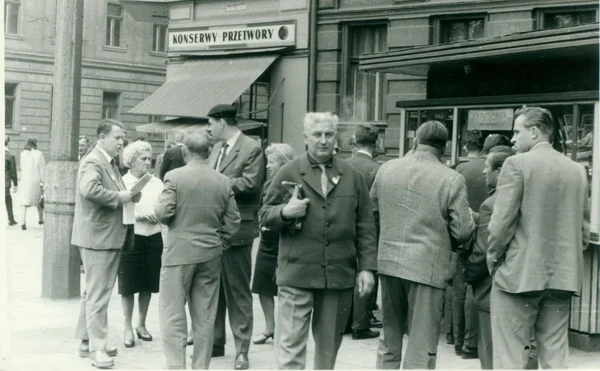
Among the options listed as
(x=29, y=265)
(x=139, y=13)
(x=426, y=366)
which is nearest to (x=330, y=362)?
(x=426, y=366)

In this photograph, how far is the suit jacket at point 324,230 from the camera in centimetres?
578

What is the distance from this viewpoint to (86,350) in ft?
24.5

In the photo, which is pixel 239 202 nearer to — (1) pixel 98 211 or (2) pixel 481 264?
(1) pixel 98 211

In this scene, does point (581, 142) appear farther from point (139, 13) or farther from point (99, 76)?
point (99, 76)

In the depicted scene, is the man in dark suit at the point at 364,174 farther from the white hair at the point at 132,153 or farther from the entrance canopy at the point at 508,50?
the entrance canopy at the point at 508,50

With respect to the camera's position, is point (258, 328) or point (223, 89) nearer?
point (258, 328)

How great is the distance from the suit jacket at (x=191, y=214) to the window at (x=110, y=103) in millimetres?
29227

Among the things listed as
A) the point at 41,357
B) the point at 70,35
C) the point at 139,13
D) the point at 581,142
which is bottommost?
the point at 41,357

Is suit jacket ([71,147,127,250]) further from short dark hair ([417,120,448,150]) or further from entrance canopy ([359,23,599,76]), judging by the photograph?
entrance canopy ([359,23,599,76])

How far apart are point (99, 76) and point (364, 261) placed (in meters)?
29.5

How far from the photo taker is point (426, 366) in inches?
230

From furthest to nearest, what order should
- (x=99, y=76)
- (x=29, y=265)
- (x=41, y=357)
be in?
(x=99, y=76), (x=29, y=265), (x=41, y=357)

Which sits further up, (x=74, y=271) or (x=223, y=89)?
(x=223, y=89)

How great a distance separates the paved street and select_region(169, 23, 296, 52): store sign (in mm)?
8606
